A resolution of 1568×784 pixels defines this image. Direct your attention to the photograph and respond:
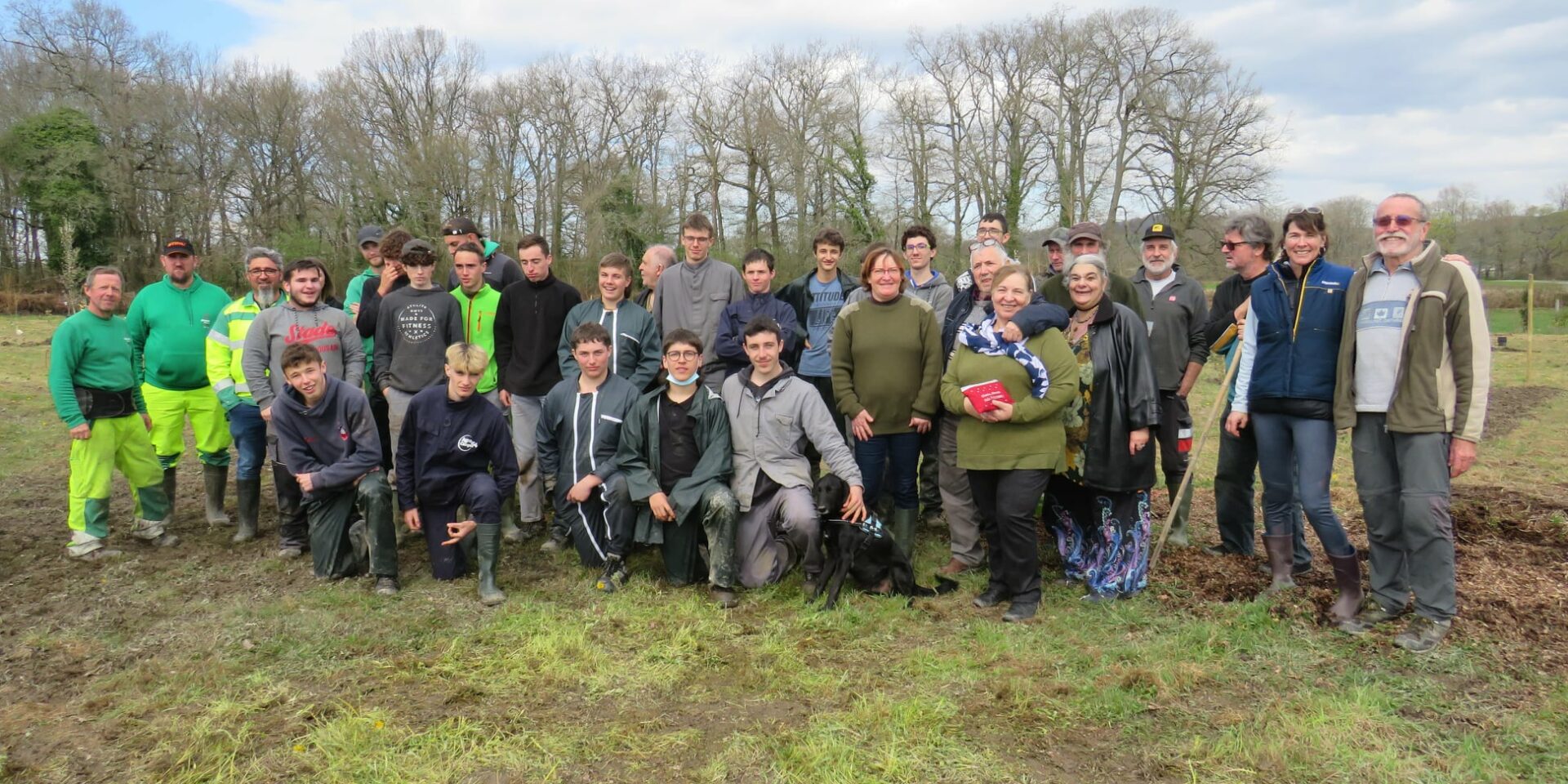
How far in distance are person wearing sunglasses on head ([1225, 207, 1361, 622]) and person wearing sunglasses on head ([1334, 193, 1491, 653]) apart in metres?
0.11

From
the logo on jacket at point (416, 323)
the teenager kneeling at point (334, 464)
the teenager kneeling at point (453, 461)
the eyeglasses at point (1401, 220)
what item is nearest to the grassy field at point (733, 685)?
the teenager kneeling at point (334, 464)

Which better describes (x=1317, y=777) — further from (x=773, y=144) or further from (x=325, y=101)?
(x=325, y=101)

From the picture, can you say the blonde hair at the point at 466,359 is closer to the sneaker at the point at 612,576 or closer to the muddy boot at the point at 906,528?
the sneaker at the point at 612,576

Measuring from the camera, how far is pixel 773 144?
2852cm

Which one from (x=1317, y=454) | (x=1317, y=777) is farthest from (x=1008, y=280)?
(x=1317, y=777)

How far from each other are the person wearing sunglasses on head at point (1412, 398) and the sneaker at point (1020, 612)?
1.38 m

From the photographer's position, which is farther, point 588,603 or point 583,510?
point 583,510

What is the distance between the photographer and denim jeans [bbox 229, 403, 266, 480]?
568 cm

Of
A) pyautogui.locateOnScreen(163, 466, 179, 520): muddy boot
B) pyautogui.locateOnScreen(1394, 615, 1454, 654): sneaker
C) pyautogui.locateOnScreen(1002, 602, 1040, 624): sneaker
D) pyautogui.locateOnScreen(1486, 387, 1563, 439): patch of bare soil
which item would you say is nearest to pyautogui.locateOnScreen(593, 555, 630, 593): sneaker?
pyautogui.locateOnScreen(1002, 602, 1040, 624): sneaker

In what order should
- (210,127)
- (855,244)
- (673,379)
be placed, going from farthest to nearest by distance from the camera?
1. (210,127)
2. (855,244)
3. (673,379)

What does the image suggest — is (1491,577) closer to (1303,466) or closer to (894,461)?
(1303,466)

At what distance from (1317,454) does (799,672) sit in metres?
2.63

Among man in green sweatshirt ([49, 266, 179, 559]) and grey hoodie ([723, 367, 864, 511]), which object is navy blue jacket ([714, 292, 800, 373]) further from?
man in green sweatshirt ([49, 266, 179, 559])

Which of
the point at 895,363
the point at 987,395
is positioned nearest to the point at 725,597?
the point at 895,363
